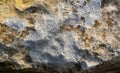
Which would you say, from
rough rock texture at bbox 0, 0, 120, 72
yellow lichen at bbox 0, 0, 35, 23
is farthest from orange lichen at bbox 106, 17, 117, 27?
yellow lichen at bbox 0, 0, 35, 23

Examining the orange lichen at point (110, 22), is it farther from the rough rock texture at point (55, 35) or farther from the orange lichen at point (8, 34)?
the orange lichen at point (8, 34)

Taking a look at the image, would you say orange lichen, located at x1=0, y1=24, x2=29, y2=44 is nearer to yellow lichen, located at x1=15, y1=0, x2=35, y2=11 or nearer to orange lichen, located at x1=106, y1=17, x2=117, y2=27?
yellow lichen, located at x1=15, y1=0, x2=35, y2=11

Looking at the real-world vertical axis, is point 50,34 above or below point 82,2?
below

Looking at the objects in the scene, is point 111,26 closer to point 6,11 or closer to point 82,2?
point 82,2

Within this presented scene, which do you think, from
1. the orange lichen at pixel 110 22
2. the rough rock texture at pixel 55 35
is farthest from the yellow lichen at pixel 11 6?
the orange lichen at pixel 110 22

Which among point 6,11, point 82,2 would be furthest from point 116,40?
point 6,11

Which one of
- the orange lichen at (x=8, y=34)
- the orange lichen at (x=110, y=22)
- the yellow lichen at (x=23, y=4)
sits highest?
the yellow lichen at (x=23, y=4)

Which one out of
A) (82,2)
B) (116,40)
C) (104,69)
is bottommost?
(104,69)

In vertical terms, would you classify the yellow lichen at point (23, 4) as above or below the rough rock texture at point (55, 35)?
above

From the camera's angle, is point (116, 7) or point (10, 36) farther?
point (116, 7)
